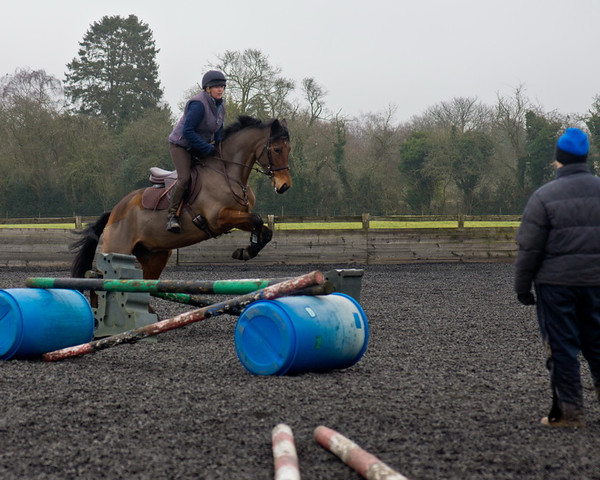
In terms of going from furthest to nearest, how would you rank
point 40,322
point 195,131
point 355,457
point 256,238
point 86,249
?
point 86,249 < point 256,238 < point 195,131 < point 40,322 < point 355,457

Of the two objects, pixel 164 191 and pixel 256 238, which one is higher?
pixel 164 191

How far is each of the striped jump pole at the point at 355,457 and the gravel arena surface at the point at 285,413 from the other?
6cm

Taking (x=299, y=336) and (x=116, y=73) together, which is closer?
(x=299, y=336)

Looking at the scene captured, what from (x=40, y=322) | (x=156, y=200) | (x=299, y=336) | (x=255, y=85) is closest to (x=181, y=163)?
(x=156, y=200)

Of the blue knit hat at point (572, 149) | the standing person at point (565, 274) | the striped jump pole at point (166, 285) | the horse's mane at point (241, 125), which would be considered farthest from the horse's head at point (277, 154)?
the standing person at point (565, 274)

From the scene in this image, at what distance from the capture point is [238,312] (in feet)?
17.3

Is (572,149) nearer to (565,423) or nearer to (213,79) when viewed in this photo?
(565,423)

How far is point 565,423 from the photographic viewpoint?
3.56 m

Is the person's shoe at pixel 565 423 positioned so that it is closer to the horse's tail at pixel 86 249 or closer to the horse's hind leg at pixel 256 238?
the horse's hind leg at pixel 256 238

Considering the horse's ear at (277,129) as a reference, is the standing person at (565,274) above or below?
below

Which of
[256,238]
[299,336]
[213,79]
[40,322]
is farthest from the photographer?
[256,238]

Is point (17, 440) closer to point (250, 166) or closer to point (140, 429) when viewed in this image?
point (140, 429)

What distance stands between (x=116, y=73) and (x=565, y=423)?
58.2 m

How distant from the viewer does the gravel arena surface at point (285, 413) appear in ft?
9.68
